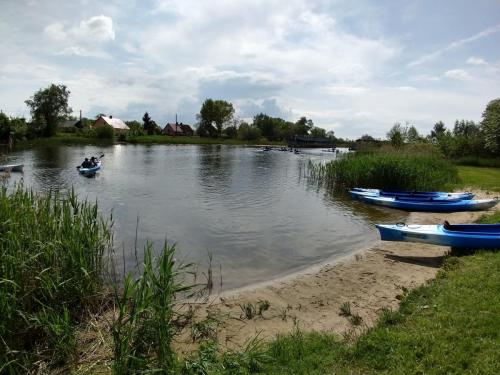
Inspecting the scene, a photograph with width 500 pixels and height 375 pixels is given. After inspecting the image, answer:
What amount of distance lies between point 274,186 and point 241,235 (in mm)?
14295

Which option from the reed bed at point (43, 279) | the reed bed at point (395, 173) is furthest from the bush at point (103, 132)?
the reed bed at point (43, 279)

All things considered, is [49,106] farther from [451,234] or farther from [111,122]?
[451,234]

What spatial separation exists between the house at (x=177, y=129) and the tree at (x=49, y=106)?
4146 centimetres

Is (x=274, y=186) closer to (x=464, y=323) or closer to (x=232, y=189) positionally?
(x=232, y=189)

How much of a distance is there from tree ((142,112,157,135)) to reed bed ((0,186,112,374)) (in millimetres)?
104841

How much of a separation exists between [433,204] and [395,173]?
18.4 ft

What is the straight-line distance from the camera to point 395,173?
2361 centimetres

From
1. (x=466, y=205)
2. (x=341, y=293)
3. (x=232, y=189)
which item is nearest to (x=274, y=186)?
(x=232, y=189)

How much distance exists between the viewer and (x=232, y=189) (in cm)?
2619

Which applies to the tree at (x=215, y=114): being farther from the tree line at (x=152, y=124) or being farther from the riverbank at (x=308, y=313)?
the riverbank at (x=308, y=313)

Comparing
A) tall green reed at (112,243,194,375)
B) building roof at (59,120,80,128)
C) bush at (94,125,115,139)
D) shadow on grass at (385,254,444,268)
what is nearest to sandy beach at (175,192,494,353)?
shadow on grass at (385,254,444,268)

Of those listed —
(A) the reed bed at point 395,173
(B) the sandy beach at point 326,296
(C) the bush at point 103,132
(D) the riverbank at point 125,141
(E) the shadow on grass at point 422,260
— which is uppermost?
(C) the bush at point 103,132

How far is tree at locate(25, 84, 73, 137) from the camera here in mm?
82625

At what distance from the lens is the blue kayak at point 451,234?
33.3 ft
